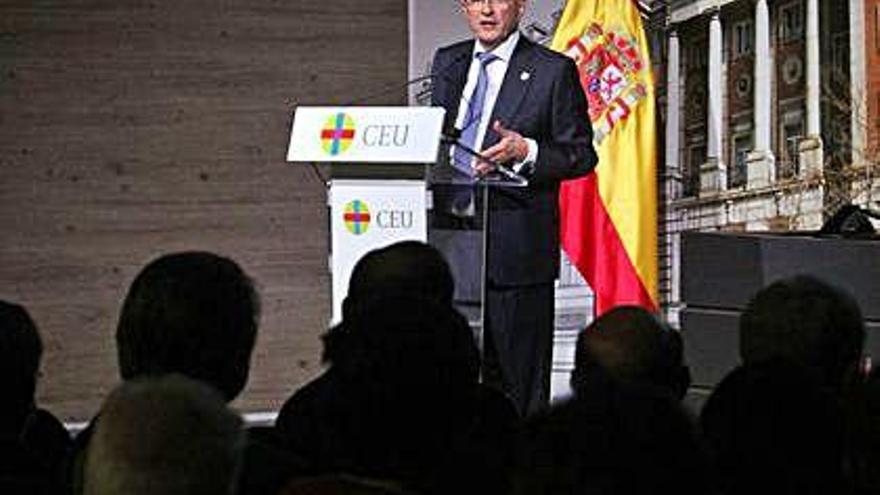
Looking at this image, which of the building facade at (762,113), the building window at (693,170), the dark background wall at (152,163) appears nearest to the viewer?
the building facade at (762,113)

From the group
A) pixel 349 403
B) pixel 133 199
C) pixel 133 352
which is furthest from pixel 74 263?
pixel 349 403

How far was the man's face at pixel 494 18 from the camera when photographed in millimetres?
5695

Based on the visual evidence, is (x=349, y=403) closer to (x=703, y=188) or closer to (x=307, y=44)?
(x=703, y=188)

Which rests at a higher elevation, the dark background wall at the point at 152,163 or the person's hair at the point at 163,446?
the dark background wall at the point at 152,163

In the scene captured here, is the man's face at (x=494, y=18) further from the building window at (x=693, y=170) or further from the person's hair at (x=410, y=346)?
the person's hair at (x=410, y=346)

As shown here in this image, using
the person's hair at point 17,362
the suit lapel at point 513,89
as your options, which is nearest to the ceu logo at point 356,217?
the suit lapel at point 513,89

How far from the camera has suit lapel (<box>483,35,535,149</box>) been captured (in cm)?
538

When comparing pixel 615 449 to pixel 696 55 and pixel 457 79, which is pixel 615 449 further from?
pixel 696 55

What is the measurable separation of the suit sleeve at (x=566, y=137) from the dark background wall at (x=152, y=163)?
108cm

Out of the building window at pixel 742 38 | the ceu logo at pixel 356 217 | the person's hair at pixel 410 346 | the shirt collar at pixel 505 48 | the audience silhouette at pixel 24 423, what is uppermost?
the building window at pixel 742 38

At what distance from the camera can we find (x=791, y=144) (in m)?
5.84

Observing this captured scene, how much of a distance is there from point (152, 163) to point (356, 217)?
92.9 inches

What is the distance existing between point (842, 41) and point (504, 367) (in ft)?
6.83

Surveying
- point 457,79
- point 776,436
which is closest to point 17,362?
point 776,436
